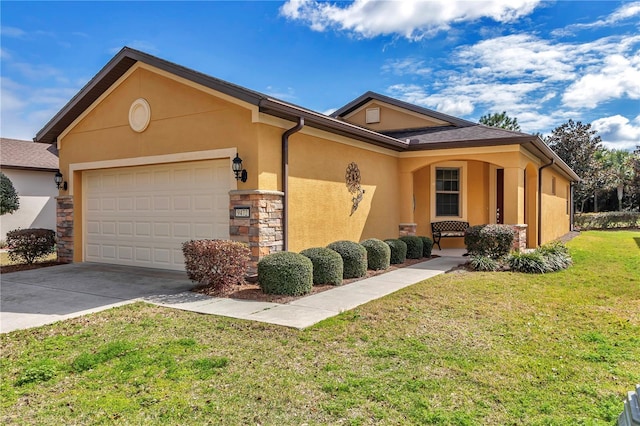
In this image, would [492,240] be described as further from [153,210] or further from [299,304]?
[153,210]

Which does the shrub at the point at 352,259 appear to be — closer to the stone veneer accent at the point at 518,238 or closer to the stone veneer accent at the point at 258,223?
the stone veneer accent at the point at 258,223

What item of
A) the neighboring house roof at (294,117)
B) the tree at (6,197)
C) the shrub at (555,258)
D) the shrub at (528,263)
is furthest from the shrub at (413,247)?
the tree at (6,197)

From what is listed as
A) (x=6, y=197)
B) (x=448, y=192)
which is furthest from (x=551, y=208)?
(x=6, y=197)

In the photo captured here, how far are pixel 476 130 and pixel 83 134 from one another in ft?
35.9

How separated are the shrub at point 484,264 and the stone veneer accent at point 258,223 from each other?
4549 mm

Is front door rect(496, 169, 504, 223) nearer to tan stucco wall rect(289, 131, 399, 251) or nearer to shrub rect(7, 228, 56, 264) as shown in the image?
tan stucco wall rect(289, 131, 399, 251)

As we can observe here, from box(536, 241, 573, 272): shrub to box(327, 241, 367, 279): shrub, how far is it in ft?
13.4

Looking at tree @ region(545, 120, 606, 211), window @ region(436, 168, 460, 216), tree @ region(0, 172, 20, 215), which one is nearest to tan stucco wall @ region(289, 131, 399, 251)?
window @ region(436, 168, 460, 216)

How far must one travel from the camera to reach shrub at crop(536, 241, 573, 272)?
9.08 m

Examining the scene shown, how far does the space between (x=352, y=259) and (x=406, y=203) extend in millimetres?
4867

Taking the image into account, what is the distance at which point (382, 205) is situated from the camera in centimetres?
1171

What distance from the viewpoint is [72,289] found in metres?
7.30

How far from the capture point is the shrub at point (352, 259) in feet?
27.0

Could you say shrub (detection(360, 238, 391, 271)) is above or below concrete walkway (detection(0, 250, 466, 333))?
above
